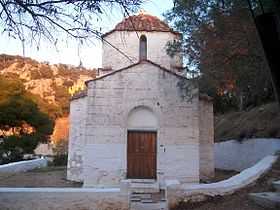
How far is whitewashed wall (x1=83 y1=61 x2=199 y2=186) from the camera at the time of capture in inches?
716

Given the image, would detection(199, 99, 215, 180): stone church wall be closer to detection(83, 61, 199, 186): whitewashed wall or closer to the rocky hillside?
detection(83, 61, 199, 186): whitewashed wall

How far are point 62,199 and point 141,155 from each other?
8.28 metres

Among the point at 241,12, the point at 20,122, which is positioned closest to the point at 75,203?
the point at 241,12

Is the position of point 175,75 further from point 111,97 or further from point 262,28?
point 262,28

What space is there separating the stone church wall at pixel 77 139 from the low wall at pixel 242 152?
9.05 meters

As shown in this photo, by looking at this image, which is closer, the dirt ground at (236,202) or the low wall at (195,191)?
the dirt ground at (236,202)

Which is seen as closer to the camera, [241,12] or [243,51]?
[241,12]

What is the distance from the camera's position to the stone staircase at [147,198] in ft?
37.6

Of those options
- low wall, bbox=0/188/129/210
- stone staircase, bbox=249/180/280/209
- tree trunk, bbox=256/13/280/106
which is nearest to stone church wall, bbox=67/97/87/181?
low wall, bbox=0/188/129/210

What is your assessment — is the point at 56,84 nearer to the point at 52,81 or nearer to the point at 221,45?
the point at 52,81

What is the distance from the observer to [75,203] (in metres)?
10.6

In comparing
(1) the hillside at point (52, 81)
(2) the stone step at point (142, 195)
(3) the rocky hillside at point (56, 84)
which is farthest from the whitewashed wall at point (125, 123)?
(1) the hillside at point (52, 81)

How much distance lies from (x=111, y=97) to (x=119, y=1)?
1227 centimetres

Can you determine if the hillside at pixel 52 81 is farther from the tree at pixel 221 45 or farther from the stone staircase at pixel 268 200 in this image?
the stone staircase at pixel 268 200
